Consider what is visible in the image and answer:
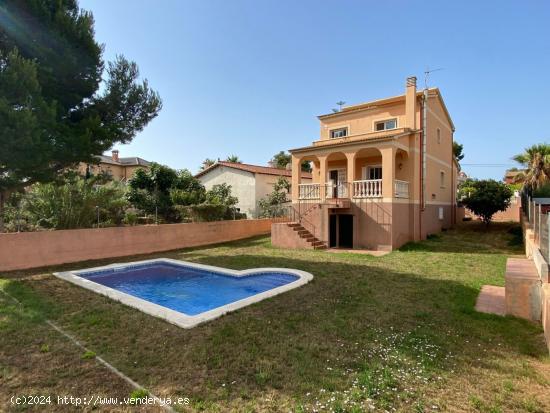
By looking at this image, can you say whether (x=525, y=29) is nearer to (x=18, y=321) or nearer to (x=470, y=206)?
(x=470, y=206)

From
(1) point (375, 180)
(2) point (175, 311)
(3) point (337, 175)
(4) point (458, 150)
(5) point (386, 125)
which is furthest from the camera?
(4) point (458, 150)

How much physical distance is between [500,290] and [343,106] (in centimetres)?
1707

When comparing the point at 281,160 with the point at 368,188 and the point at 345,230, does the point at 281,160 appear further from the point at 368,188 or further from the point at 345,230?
the point at 368,188

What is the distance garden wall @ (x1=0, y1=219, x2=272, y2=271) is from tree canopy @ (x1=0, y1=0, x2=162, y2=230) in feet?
6.95

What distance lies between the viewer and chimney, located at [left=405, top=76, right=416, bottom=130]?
700 inches

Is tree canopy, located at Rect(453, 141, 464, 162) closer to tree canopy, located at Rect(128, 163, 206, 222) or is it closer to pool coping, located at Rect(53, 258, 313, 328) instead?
tree canopy, located at Rect(128, 163, 206, 222)

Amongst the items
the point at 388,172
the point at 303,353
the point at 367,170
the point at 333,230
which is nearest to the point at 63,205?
the point at 333,230

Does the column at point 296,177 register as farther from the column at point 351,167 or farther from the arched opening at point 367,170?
the arched opening at point 367,170

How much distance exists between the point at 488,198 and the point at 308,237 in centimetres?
1374

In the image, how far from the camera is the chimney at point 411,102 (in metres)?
17.8

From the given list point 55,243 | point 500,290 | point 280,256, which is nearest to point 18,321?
point 55,243

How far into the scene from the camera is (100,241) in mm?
14719

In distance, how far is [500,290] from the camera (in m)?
8.57

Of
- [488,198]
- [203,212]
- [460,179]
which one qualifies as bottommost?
[203,212]
